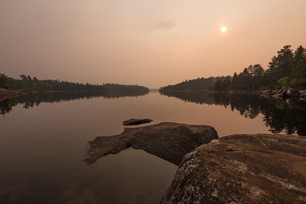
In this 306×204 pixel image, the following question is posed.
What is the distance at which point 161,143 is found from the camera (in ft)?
59.4

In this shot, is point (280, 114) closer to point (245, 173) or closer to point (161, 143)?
point (161, 143)

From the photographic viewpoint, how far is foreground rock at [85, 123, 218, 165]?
15.9 metres

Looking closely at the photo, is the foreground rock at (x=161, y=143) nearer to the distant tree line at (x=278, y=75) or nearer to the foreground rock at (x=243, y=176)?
the foreground rock at (x=243, y=176)

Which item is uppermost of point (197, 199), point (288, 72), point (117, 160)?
point (288, 72)

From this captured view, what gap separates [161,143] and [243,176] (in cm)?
1342

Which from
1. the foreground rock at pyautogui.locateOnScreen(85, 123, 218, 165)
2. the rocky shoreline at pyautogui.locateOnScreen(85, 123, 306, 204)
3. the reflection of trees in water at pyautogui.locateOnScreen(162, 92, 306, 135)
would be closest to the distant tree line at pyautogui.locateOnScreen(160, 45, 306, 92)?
the reflection of trees in water at pyautogui.locateOnScreen(162, 92, 306, 135)

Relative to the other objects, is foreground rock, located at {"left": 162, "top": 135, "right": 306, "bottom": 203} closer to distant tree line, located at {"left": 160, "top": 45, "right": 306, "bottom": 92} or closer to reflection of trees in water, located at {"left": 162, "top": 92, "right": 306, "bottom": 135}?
reflection of trees in water, located at {"left": 162, "top": 92, "right": 306, "bottom": 135}

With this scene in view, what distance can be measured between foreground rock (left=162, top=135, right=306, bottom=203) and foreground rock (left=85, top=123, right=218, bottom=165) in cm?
861

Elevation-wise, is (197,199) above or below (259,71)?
below

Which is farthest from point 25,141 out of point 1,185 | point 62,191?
point 62,191

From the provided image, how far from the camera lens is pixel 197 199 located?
14.4ft

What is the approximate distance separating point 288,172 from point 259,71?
15390 cm

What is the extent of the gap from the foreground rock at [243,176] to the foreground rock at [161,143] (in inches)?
339

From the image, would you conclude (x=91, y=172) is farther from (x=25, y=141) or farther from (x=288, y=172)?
(x=25, y=141)
